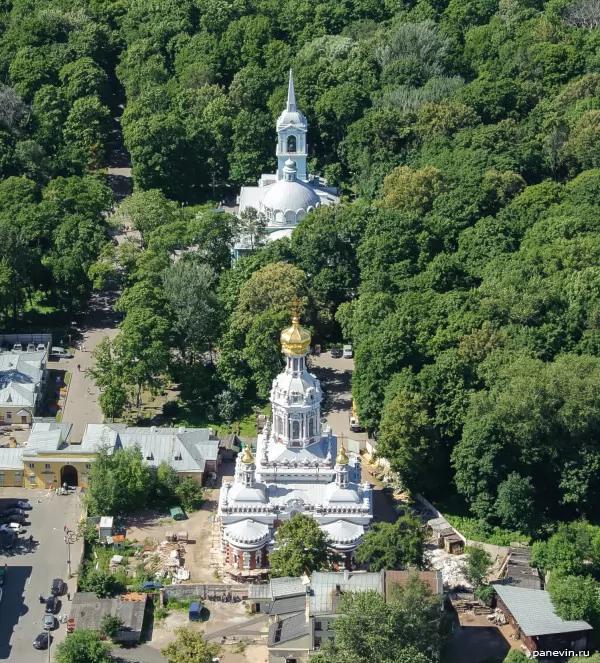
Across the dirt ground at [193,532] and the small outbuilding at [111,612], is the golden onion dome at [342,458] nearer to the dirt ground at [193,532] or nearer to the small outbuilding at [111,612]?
the dirt ground at [193,532]

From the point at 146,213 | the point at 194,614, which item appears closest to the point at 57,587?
the point at 194,614

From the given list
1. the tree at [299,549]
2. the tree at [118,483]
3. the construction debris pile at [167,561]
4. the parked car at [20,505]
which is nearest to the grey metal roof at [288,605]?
the tree at [299,549]

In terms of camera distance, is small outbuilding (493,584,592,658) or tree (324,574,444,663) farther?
small outbuilding (493,584,592,658)

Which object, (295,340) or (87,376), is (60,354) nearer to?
(87,376)

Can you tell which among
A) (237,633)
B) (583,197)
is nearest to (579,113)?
(583,197)

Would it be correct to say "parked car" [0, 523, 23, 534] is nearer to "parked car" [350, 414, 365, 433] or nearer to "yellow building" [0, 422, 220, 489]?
"yellow building" [0, 422, 220, 489]

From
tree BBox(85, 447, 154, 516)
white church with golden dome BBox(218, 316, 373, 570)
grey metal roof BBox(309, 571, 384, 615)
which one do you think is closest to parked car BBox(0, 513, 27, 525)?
tree BBox(85, 447, 154, 516)

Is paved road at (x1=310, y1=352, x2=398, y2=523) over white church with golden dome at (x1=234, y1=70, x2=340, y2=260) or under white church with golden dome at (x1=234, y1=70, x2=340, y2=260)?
under
